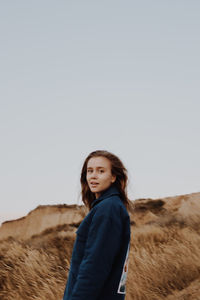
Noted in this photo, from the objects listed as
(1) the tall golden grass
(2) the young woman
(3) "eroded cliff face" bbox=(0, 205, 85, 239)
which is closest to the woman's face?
(2) the young woman

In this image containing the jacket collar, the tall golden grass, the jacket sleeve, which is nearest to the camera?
the jacket sleeve

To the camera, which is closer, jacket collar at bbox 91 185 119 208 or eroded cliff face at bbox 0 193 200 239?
jacket collar at bbox 91 185 119 208

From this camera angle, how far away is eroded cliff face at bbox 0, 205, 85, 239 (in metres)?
9.45

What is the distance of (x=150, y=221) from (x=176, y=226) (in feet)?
2.71

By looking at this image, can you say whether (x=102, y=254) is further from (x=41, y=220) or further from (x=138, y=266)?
(x=41, y=220)

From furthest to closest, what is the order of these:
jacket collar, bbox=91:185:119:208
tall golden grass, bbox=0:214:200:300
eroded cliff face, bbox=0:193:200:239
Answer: eroded cliff face, bbox=0:193:200:239, tall golden grass, bbox=0:214:200:300, jacket collar, bbox=91:185:119:208

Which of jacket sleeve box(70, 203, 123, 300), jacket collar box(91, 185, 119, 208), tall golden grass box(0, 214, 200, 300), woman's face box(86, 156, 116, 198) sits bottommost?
tall golden grass box(0, 214, 200, 300)

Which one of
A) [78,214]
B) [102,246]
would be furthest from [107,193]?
[78,214]

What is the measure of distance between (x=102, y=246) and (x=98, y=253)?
1.9 inches

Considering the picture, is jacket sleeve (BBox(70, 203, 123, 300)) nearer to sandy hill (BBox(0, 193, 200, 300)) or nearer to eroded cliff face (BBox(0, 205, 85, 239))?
sandy hill (BBox(0, 193, 200, 300))

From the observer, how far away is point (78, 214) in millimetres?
9641

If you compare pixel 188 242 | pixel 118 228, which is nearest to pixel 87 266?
pixel 118 228

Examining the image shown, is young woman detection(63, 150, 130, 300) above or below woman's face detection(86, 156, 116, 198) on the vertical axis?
below

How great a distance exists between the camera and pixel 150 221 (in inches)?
338
